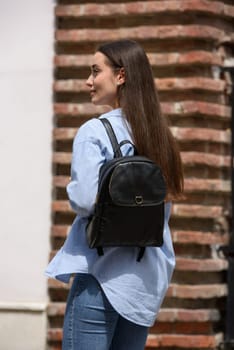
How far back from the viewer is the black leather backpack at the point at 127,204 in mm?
2973

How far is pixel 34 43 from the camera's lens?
5.75 metres

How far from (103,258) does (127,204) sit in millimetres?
208

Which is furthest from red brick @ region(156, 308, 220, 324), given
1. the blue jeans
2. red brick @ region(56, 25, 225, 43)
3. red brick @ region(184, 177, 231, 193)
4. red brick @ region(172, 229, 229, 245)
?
the blue jeans

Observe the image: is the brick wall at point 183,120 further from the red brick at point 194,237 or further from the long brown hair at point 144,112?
the long brown hair at point 144,112

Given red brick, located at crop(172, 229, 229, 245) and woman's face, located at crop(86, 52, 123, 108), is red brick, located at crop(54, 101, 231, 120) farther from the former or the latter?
woman's face, located at crop(86, 52, 123, 108)

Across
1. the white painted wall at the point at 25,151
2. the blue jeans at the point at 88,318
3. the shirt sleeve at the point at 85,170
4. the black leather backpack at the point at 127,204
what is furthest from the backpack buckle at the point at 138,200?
the white painted wall at the point at 25,151

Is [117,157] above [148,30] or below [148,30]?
below

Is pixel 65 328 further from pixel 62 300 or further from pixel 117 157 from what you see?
pixel 62 300

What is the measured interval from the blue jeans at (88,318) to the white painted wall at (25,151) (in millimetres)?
2620

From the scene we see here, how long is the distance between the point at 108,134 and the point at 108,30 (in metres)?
2.68

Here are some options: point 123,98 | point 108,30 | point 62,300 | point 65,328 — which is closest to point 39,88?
point 108,30

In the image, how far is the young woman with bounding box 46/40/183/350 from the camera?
297cm

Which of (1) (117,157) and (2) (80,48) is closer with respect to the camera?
(1) (117,157)

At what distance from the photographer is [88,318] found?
2.96 m
